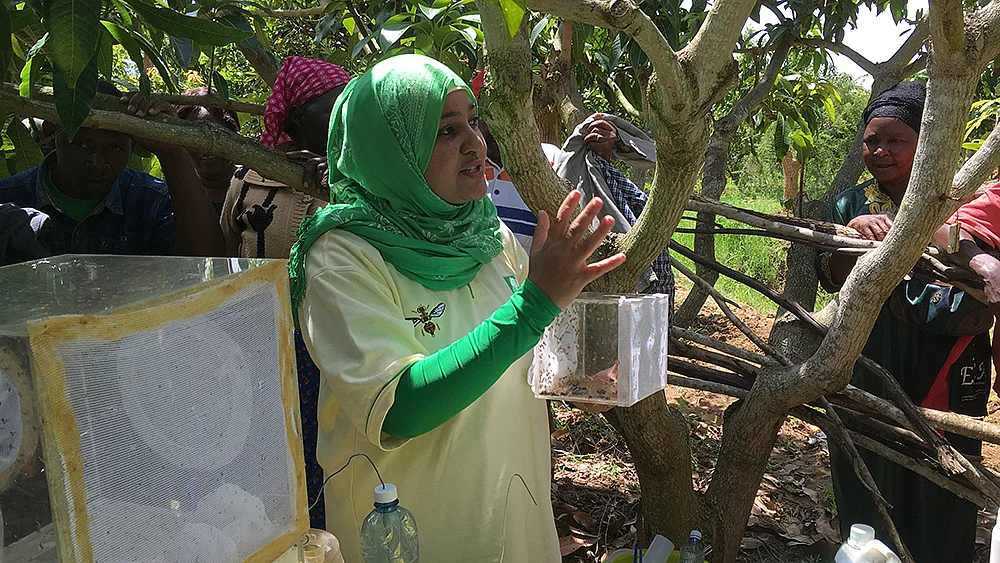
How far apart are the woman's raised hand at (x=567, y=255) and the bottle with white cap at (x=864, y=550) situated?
579 millimetres

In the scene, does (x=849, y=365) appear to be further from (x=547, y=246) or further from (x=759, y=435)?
(x=547, y=246)

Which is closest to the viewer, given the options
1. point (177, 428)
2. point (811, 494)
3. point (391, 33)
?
point (177, 428)

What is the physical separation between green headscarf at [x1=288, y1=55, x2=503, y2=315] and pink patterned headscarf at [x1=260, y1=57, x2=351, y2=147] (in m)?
0.71

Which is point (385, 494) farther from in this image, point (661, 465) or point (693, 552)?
point (661, 465)

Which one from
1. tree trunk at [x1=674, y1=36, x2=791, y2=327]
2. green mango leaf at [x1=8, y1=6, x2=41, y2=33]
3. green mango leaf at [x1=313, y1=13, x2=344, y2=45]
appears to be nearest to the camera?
green mango leaf at [x1=8, y1=6, x2=41, y2=33]

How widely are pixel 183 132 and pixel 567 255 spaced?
112cm

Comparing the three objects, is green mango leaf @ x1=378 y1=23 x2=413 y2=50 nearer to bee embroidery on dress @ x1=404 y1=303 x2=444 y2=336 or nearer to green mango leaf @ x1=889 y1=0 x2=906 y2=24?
bee embroidery on dress @ x1=404 y1=303 x2=444 y2=336

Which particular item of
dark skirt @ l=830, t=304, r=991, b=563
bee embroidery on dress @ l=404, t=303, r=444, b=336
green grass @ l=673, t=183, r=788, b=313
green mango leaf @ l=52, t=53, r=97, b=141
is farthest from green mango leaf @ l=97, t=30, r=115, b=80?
green grass @ l=673, t=183, r=788, b=313

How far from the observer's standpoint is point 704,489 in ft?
11.4

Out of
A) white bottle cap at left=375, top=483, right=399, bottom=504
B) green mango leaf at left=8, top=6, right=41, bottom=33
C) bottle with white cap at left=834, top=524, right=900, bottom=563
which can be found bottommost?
bottle with white cap at left=834, top=524, right=900, bottom=563

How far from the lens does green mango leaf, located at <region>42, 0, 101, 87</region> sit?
104 cm

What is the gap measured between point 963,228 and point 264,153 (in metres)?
1.86

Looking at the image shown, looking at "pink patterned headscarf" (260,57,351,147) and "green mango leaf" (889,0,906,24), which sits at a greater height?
"green mango leaf" (889,0,906,24)

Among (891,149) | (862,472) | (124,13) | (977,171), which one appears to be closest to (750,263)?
(891,149)
